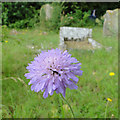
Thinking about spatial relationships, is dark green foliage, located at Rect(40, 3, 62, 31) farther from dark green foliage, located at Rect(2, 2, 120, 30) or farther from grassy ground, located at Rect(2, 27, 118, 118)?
grassy ground, located at Rect(2, 27, 118, 118)

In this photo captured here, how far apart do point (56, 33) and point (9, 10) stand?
3.27 ft

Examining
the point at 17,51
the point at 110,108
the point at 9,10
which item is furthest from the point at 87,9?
the point at 9,10

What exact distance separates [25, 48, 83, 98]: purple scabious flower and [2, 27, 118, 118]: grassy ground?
0.26ft

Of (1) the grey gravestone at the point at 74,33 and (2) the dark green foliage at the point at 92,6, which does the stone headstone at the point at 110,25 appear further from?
(2) the dark green foliage at the point at 92,6

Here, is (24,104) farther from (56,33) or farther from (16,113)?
(56,33)

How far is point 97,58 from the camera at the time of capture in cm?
138

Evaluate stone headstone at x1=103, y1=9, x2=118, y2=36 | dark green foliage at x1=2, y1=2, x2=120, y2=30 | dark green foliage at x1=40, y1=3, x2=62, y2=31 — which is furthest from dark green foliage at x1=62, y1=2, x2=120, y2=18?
stone headstone at x1=103, y1=9, x2=118, y2=36

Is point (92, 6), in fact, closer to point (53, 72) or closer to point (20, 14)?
point (53, 72)

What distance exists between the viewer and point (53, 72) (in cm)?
33

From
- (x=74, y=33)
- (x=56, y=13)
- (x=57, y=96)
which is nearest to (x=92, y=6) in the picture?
(x=56, y=13)

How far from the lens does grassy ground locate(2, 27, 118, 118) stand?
2.15 ft

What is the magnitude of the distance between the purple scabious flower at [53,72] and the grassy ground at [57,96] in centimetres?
8

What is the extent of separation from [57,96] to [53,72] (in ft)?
1.00

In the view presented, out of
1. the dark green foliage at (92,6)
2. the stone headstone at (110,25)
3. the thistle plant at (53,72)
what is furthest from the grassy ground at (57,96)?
the dark green foliage at (92,6)
